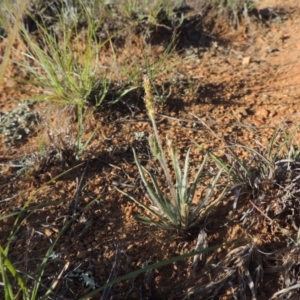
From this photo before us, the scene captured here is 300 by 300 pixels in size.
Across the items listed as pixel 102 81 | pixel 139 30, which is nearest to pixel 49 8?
pixel 139 30

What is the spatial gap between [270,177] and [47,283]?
852 millimetres

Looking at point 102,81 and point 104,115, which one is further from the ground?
point 102,81

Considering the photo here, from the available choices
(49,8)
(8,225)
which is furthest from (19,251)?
(49,8)

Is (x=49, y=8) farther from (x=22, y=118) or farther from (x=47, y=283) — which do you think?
(x=47, y=283)

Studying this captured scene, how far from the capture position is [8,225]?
1582 mm

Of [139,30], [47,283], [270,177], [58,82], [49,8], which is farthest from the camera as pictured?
[49,8]

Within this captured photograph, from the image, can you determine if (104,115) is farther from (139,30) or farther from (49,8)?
(49,8)

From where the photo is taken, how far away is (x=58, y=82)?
198 centimetres

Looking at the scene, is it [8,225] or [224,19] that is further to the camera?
[224,19]

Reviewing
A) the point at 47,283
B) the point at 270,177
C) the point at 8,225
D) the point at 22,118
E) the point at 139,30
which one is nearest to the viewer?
the point at 47,283

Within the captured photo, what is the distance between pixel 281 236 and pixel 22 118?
1403 mm

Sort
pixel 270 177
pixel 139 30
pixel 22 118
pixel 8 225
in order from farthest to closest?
pixel 139 30 → pixel 22 118 → pixel 8 225 → pixel 270 177

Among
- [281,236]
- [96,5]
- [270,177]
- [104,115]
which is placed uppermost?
[96,5]

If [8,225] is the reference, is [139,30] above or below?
above
